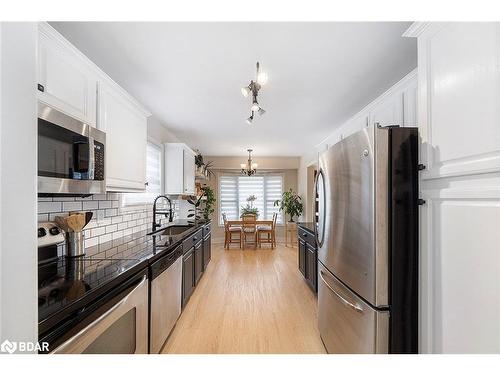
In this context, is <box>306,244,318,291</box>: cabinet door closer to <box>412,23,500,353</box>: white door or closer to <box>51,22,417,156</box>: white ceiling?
<box>412,23,500,353</box>: white door

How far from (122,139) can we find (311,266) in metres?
2.52

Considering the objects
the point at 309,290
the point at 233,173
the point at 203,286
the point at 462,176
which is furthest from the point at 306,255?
the point at 233,173

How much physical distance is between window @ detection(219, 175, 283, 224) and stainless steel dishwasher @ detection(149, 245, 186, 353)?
4552mm

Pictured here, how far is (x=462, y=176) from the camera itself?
3.08 feet

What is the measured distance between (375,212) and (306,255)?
2.06m

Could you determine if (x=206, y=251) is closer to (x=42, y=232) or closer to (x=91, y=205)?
(x=91, y=205)

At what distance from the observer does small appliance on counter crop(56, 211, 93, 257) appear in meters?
1.45

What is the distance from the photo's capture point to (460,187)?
0.94 m

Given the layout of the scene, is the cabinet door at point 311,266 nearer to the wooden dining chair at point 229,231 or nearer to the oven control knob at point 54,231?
the oven control knob at point 54,231

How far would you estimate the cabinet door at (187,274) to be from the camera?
7.77ft

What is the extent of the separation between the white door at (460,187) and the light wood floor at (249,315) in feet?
3.86

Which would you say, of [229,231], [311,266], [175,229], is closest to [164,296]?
[175,229]
